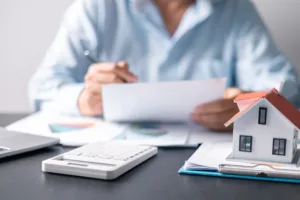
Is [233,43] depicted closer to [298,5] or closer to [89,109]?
[298,5]

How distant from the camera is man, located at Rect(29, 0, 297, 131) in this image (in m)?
1.16

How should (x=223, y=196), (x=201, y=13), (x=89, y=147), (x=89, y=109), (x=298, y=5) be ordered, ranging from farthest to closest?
(x=298, y=5), (x=201, y=13), (x=89, y=109), (x=89, y=147), (x=223, y=196)

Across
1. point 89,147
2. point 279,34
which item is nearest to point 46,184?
point 89,147

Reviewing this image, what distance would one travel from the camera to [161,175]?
60 centimetres

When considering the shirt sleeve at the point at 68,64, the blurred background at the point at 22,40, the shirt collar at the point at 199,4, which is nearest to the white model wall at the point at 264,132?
the shirt sleeve at the point at 68,64

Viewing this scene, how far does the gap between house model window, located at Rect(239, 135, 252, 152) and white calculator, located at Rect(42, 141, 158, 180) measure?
14 cm

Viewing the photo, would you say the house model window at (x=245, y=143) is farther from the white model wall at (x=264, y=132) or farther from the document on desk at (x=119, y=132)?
the document on desk at (x=119, y=132)

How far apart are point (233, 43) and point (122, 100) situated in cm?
46

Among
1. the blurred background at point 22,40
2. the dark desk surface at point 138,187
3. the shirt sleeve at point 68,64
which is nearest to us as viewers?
the dark desk surface at point 138,187

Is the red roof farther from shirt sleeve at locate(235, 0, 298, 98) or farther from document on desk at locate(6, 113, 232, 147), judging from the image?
shirt sleeve at locate(235, 0, 298, 98)

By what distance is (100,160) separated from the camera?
60 centimetres

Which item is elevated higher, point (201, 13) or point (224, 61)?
point (201, 13)

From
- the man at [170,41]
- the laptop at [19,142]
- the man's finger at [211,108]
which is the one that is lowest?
the laptop at [19,142]

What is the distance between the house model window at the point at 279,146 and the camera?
1.97ft
